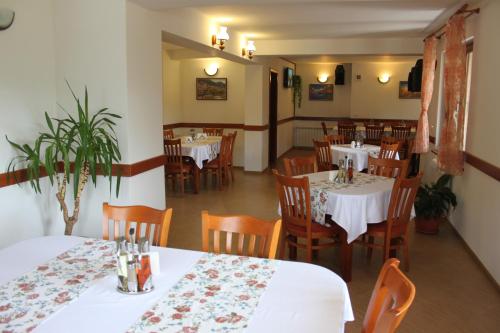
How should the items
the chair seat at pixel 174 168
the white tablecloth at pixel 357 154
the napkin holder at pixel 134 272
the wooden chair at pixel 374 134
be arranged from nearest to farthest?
the napkin holder at pixel 134 272
the white tablecloth at pixel 357 154
the chair seat at pixel 174 168
the wooden chair at pixel 374 134

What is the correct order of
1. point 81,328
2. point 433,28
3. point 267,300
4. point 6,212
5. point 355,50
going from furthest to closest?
point 355,50 < point 433,28 < point 6,212 < point 267,300 < point 81,328

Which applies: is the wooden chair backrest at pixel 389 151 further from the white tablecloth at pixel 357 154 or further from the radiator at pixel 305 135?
the radiator at pixel 305 135

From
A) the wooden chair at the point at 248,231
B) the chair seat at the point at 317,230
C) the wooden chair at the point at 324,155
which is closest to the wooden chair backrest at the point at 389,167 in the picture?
the chair seat at the point at 317,230

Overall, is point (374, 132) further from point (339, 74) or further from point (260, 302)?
point (260, 302)

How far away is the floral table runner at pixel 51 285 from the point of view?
150cm

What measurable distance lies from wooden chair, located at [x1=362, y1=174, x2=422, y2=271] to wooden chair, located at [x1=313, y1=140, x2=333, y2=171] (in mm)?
2691

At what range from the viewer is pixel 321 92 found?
1206 cm

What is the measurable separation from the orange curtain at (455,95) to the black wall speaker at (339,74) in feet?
22.9

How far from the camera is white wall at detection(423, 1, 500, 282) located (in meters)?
3.65

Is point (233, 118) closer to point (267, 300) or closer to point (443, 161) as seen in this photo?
point (443, 161)

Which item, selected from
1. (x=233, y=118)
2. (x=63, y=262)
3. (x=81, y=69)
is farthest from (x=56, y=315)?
(x=233, y=118)

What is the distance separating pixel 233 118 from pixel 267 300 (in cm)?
763

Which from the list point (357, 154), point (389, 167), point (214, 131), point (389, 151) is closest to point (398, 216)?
point (389, 167)

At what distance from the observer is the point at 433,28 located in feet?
20.1
